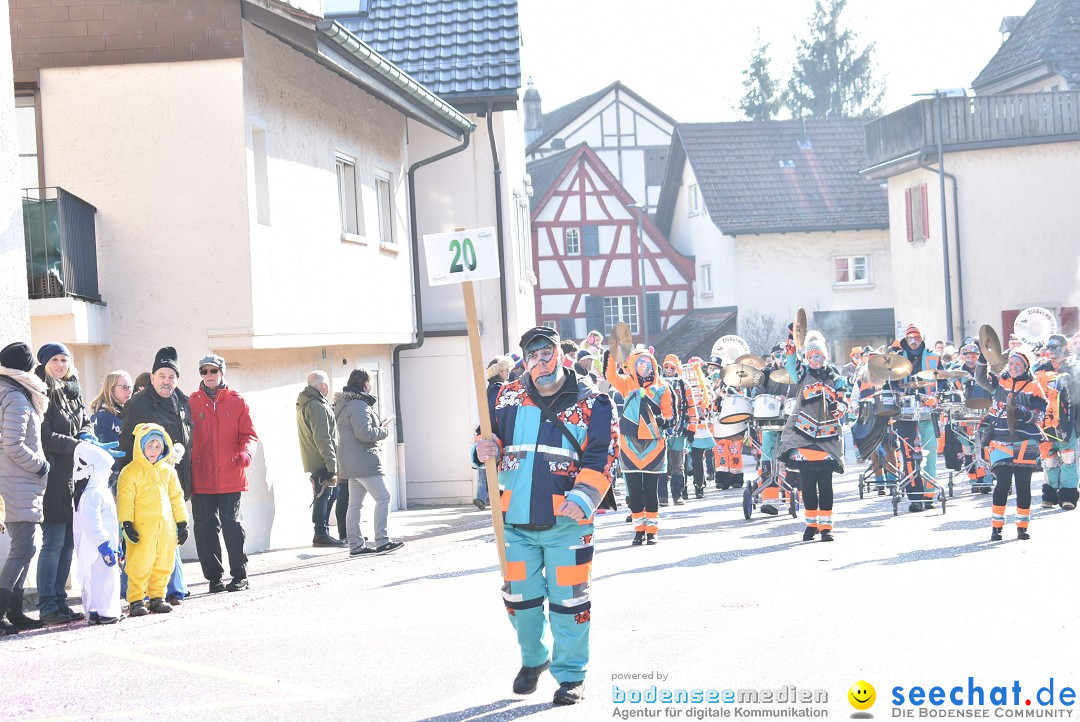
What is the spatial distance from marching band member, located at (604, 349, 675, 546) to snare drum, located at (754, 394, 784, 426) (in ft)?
7.27

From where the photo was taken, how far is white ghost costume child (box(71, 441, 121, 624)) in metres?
10.3

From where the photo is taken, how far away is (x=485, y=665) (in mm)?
8359

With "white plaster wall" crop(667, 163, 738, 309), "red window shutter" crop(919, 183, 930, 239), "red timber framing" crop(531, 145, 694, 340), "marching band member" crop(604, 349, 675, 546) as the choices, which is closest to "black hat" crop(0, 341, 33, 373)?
"marching band member" crop(604, 349, 675, 546)

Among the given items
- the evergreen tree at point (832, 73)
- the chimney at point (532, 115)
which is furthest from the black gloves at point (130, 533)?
the evergreen tree at point (832, 73)

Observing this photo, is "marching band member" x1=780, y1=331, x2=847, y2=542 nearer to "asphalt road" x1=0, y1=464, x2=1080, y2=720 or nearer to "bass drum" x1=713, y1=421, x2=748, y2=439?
"asphalt road" x1=0, y1=464, x2=1080, y2=720

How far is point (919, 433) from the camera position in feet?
57.8

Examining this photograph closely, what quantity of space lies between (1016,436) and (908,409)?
2.89m

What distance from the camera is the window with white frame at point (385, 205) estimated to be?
64.7ft

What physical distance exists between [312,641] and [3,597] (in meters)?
2.32

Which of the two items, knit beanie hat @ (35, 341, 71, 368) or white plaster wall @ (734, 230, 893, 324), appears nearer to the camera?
knit beanie hat @ (35, 341, 71, 368)

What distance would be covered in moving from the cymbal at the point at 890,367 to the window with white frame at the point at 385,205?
266 inches

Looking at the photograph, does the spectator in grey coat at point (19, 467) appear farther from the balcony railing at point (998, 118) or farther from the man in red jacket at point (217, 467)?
the balcony railing at point (998, 118)

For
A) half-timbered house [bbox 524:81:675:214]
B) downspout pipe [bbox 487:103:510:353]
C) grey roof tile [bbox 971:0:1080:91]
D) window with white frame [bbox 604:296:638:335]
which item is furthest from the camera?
half-timbered house [bbox 524:81:675:214]

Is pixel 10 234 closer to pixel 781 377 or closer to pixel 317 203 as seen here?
pixel 317 203
